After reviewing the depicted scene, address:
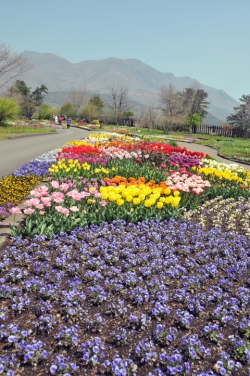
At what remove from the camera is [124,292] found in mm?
3404

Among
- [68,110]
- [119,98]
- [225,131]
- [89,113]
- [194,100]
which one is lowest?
[225,131]

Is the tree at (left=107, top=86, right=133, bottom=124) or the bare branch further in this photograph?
the bare branch

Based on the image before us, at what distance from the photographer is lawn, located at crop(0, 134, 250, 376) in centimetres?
255

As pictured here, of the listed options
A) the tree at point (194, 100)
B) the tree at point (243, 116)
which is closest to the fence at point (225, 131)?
the tree at point (243, 116)

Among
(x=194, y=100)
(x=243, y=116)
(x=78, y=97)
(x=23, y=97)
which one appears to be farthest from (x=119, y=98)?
(x=243, y=116)

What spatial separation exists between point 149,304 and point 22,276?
4.64 ft

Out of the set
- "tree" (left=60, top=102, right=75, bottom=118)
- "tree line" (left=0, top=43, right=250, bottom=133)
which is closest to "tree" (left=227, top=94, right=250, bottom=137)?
"tree line" (left=0, top=43, right=250, bottom=133)

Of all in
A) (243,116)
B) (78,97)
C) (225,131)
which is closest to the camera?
(225,131)

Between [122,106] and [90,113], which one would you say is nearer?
[90,113]

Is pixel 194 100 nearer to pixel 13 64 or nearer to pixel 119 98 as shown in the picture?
pixel 119 98

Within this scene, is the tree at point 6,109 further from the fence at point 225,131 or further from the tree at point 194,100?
the tree at point 194,100

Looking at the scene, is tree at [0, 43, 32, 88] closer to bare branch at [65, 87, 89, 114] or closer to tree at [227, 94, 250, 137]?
tree at [227, 94, 250, 137]

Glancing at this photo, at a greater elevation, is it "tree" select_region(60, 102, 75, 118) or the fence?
"tree" select_region(60, 102, 75, 118)

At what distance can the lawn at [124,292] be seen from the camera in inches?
101
